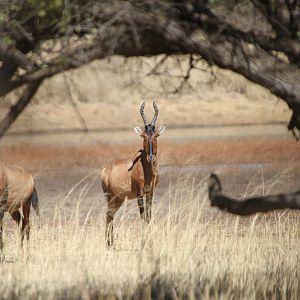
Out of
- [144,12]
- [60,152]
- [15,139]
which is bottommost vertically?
[60,152]

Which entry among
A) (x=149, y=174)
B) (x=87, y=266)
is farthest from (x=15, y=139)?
(x=149, y=174)

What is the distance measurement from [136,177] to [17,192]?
1636mm

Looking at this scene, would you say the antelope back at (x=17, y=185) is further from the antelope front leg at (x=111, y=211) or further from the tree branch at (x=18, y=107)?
the tree branch at (x=18, y=107)

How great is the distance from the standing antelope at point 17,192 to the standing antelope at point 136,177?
3.07 feet

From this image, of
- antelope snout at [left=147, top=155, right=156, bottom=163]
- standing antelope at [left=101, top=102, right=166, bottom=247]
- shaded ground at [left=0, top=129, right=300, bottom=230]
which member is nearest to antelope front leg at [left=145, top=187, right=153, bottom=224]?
standing antelope at [left=101, top=102, right=166, bottom=247]

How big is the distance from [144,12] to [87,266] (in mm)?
3085

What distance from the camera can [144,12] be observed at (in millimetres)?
5113

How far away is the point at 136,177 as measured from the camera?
11266mm

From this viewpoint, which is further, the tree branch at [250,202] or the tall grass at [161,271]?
the tall grass at [161,271]

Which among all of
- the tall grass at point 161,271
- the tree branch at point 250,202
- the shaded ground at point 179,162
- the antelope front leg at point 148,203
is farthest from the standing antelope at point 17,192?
the tree branch at point 250,202

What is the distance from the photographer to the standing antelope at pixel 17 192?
10.1 metres

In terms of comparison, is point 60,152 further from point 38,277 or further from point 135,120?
point 38,277

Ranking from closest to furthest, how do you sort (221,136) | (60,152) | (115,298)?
1. (115,298)
2. (60,152)
3. (221,136)

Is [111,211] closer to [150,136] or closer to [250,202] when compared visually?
[150,136]
